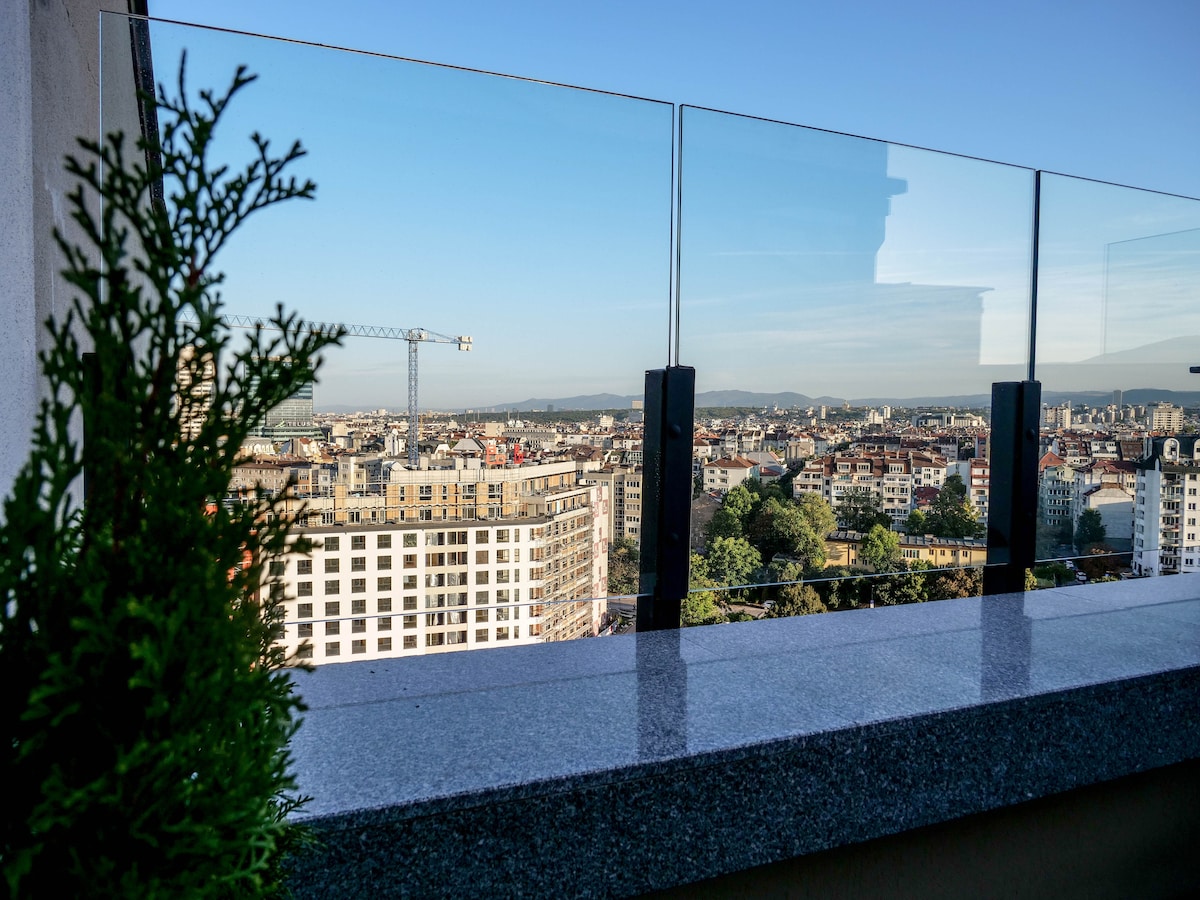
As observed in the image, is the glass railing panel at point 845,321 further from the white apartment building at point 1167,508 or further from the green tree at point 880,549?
the white apartment building at point 1167,508

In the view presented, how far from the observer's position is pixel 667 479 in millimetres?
2723

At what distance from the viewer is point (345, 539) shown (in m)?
2.35

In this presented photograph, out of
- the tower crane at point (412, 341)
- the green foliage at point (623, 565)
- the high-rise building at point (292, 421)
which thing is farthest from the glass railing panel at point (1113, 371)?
the high-rise building at point (292, 421)

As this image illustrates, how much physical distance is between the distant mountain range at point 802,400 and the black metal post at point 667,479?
7cm

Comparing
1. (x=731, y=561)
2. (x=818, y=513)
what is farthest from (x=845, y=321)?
(x=731, y=561)

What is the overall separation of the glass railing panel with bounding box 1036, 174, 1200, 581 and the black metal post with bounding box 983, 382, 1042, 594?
75 mm

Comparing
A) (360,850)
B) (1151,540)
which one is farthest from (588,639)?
(1151,540)

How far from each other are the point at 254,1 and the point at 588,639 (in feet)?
26.3

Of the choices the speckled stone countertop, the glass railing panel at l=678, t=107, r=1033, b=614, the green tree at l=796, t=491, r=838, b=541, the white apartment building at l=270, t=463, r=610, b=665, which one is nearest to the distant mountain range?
the glass railing panel at l=678, t=107, r=1033, b=614

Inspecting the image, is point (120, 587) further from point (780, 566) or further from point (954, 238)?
point (954, 238)

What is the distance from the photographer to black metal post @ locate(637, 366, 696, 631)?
8.92ft

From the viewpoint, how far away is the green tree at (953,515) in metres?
3.26

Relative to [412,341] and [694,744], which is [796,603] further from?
[412,341]

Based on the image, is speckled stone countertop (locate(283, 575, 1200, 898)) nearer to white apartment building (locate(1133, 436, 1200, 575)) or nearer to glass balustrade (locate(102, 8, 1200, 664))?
glass balustrade (locate(102, 8, 1200, 664))
